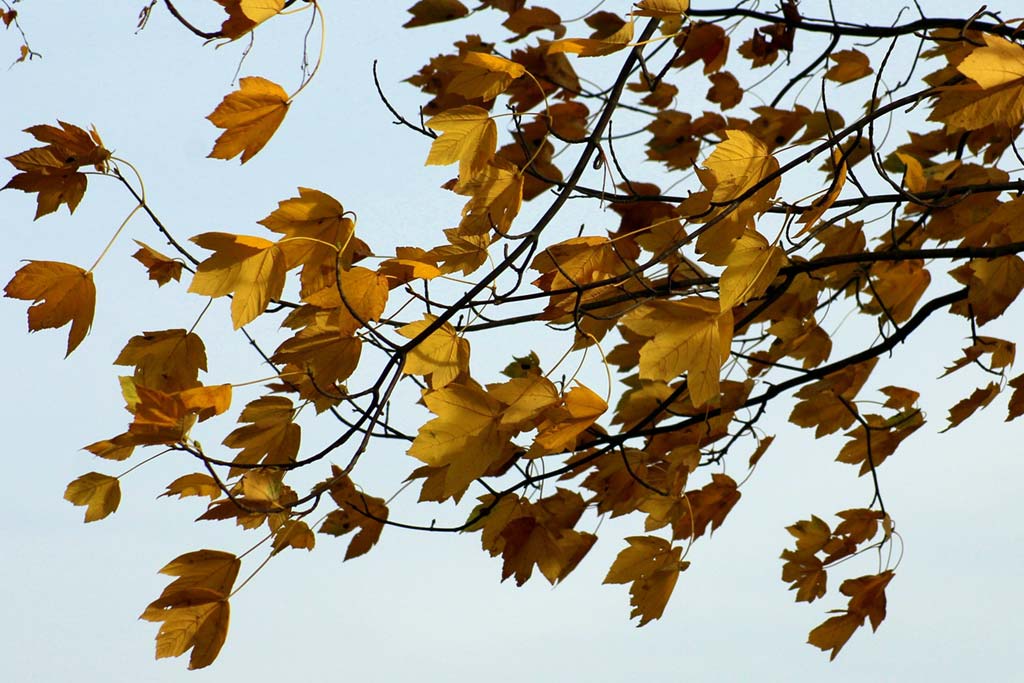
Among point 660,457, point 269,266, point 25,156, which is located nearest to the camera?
point 269,266

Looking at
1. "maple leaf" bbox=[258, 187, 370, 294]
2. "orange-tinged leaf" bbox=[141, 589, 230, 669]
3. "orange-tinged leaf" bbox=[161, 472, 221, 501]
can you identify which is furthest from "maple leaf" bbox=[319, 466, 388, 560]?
"maple leaf" bbox=[258, 187, 370, 294]

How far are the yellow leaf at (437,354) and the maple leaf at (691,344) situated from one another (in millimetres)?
339

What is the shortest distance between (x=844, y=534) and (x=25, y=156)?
89.0 inches

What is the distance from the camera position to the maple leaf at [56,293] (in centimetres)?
154

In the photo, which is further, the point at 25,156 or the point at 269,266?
the point at 25,156

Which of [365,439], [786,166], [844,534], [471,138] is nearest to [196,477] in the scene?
[365,439]

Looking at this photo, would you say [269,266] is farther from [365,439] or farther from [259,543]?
[259,543]

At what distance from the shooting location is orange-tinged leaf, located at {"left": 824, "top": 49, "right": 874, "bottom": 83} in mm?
2975

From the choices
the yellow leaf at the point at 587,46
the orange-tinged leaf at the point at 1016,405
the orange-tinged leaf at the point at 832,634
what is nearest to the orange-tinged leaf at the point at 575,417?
the yellow leaf at the point at 587,46

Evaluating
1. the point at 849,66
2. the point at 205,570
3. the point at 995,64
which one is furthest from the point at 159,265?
the point at 849,66

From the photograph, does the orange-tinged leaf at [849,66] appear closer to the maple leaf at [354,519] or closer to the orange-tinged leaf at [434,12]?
the orange-tinged leaf at [434,12]

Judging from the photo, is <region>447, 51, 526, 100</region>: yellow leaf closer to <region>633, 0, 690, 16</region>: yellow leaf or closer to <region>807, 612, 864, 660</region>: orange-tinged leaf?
<region>633, 0, 690, 16</region>: yellow leaf

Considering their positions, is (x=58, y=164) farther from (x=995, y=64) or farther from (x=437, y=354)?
(x=995, y=64)

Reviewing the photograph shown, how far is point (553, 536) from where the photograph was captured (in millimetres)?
2252
